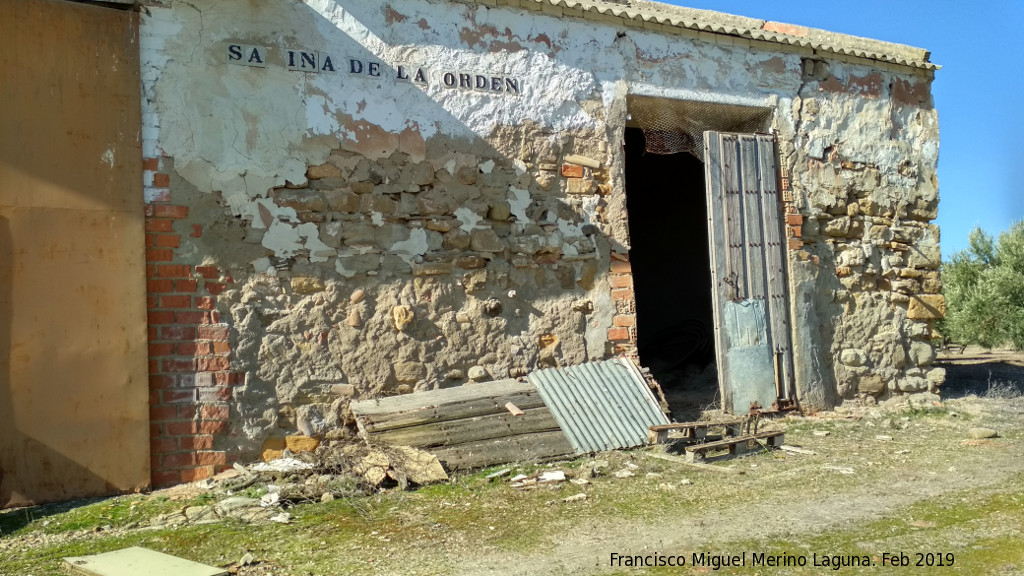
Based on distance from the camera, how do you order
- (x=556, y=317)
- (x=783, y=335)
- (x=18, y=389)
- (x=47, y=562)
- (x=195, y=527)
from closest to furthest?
1. (x=47, y=562)
2. (x=195, y=527)
3. (x=18, y=389)
4. (x=556, y=317)
5. (x=783, y=335)

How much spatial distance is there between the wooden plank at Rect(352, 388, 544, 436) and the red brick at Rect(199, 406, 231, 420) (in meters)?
0.81

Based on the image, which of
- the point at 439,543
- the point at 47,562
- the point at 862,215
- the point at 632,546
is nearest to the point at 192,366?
the point at 47,562

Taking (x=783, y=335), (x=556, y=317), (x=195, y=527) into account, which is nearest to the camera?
(x=195, y=527)

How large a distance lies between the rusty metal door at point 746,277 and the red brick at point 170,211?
13.7 ft

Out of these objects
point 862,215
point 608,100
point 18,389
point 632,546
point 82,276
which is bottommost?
point 632,546

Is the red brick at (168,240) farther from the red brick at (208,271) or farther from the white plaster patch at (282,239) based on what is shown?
the white plaster patch at (282,239)

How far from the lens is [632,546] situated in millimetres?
3758

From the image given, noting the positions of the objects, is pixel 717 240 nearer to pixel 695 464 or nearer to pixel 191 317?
pixel 695 464

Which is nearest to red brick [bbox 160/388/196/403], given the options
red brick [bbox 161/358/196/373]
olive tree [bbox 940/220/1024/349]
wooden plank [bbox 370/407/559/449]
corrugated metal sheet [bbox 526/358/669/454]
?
red brick [bbox 161/358/196/373]

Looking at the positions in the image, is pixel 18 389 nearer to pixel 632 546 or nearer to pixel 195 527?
pixel 195 527

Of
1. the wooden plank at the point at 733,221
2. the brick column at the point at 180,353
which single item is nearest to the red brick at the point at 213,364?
the brick column at the point at 180,353

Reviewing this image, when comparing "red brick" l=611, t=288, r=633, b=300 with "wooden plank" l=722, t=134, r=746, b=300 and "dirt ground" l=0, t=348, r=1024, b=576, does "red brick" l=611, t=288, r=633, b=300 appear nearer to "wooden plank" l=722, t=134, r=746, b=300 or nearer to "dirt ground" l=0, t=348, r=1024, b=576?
"wooden plank" l=722, t=134, r=746, b=300

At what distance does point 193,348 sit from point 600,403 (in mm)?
2822

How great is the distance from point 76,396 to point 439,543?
8.16 feet
